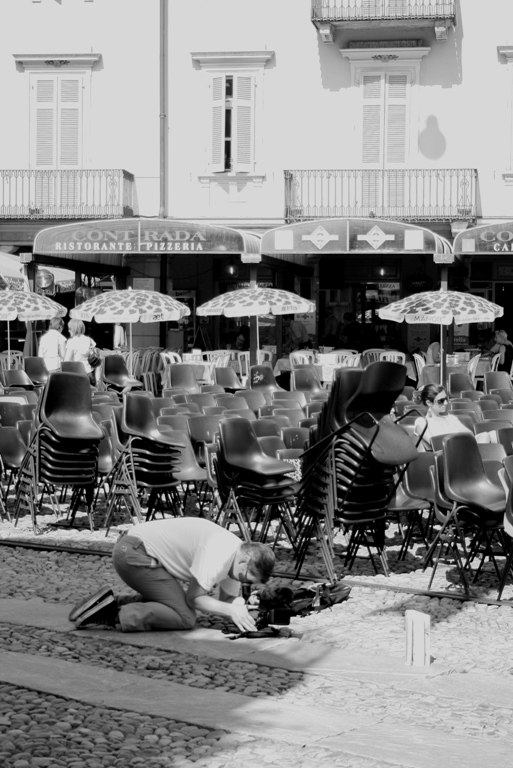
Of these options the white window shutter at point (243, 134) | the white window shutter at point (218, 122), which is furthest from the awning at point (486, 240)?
the white window shutter at point (218, 122)

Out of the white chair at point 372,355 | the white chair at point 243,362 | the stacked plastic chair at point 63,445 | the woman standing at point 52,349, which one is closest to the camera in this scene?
the stacked plastic chair at point 63,445

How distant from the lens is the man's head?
7141 millimetres

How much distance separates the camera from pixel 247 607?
799 centimetres

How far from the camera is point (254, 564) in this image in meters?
7.14

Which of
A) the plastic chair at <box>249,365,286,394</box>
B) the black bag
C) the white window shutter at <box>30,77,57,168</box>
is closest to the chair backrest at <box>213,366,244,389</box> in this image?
the plastic chair at <box>249,365,286,394</box>

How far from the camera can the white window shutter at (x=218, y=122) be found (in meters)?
27.5

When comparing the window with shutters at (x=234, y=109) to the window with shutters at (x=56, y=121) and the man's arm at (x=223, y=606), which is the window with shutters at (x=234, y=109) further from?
the man's arm at (x=223, y=606)

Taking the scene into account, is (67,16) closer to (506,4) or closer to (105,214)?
(105,214)

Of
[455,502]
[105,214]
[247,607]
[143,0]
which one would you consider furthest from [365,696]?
[143,0]

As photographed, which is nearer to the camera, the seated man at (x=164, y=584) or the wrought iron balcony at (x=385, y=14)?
the seated man at (x=164, y=584)

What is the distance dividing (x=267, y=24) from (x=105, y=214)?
5.20 metres

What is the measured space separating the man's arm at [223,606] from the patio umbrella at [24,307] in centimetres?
1361

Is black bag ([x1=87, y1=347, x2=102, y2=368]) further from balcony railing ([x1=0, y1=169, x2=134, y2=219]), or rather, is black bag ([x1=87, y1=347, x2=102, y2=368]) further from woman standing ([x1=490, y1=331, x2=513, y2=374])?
woman standing ([x1=490, y1=331, x2=513, y2=374])

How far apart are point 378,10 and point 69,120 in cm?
701
